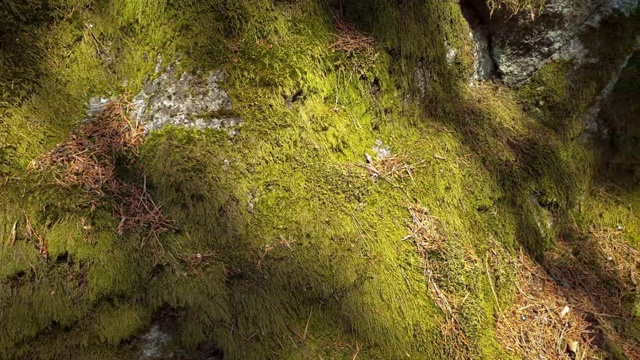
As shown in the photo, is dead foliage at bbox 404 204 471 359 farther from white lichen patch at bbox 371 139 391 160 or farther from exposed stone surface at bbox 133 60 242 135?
exposed stone surface at bbox 133 60 242 135

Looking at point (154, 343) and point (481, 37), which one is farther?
point (481, 37)

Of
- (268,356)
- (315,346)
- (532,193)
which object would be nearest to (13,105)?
(268,356)

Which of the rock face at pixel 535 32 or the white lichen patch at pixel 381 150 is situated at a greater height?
the rock face at pixel 535 32

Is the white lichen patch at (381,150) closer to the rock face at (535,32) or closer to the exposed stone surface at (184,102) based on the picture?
the exposed stone surface at (184,102)

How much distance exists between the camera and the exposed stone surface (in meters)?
2.68

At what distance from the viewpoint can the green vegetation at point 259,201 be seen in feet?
7.38

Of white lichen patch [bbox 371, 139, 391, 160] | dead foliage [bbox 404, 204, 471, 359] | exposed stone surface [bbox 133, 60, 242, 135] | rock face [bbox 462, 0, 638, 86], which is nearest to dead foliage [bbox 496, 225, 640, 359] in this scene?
dead foliage [bbox 404, 204, 471, 359]

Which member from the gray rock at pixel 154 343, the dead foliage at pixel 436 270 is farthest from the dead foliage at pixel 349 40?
the gray rock at pixel 154 343

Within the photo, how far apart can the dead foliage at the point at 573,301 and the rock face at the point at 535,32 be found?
180cm

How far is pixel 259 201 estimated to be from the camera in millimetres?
2617

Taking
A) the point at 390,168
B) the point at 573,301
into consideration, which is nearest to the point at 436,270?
the point at 390,168

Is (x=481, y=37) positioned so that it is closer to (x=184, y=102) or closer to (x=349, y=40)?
(x=349, y=40)

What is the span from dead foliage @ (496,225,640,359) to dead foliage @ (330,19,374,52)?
218cm

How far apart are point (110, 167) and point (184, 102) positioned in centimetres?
60
